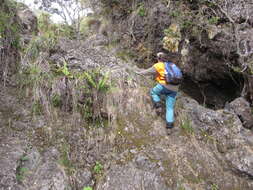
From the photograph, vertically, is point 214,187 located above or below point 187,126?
below

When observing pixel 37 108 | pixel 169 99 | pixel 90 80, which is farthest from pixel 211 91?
pixel 37 108

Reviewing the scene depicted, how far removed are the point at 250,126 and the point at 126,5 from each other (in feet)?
20.5

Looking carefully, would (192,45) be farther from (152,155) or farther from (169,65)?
(152,155)

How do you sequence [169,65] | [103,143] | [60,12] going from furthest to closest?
1. [60,12]
2. [169,65]
3. [103,143]

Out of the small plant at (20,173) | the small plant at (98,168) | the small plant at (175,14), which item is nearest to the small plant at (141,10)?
the small plant at (175,14)

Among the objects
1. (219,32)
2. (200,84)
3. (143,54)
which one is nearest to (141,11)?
(143,54)

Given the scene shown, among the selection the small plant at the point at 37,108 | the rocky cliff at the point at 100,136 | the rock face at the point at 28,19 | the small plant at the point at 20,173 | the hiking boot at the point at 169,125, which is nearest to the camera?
the small plant at the point at 20,173

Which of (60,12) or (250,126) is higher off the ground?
(60,12)

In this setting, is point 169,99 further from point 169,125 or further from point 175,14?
point 175,14

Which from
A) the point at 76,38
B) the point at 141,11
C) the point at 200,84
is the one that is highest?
the point at 141,11

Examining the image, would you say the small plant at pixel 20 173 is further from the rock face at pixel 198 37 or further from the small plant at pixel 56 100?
the rock face at pixel 198 37

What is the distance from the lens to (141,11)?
8.30 metres

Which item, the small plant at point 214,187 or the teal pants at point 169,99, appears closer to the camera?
the small plant at point 214,187

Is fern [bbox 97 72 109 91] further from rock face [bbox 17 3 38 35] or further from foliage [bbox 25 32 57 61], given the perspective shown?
rock face [bbox 17 3 38 35]
